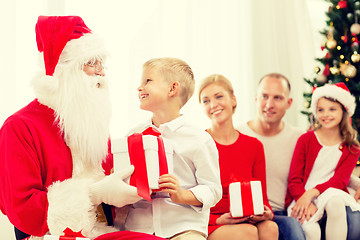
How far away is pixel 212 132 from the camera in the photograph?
288 centimetres

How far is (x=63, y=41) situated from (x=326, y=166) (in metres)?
2.06

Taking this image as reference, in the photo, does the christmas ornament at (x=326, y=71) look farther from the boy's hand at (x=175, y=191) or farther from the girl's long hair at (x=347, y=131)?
the boy's hand at (x=175, y=191)

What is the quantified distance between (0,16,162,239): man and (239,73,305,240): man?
59.2 inches

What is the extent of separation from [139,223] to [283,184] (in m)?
1.55

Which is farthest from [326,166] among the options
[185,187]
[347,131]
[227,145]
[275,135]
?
[185,187]

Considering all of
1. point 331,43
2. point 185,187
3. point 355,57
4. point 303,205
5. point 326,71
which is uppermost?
point 331,43

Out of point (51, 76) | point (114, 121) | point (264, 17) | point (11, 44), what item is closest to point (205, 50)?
point (264, 17)

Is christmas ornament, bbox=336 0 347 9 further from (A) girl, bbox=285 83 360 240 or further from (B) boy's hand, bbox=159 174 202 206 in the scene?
(B) boy's hand, bbox=159 174 202 206

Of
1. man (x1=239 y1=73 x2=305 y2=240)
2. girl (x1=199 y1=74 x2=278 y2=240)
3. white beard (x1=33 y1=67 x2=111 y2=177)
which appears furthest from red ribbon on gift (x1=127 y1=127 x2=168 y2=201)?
man (x1=239 y1=73 x2=305 y2=240)

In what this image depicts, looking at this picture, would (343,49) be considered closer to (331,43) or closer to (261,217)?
(331,43)

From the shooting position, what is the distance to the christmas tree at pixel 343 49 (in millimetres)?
3904

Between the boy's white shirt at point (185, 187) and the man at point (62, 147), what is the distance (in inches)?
6.1

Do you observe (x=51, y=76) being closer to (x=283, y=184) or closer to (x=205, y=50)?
(x=283, y=184)

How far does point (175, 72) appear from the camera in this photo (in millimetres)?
2156
